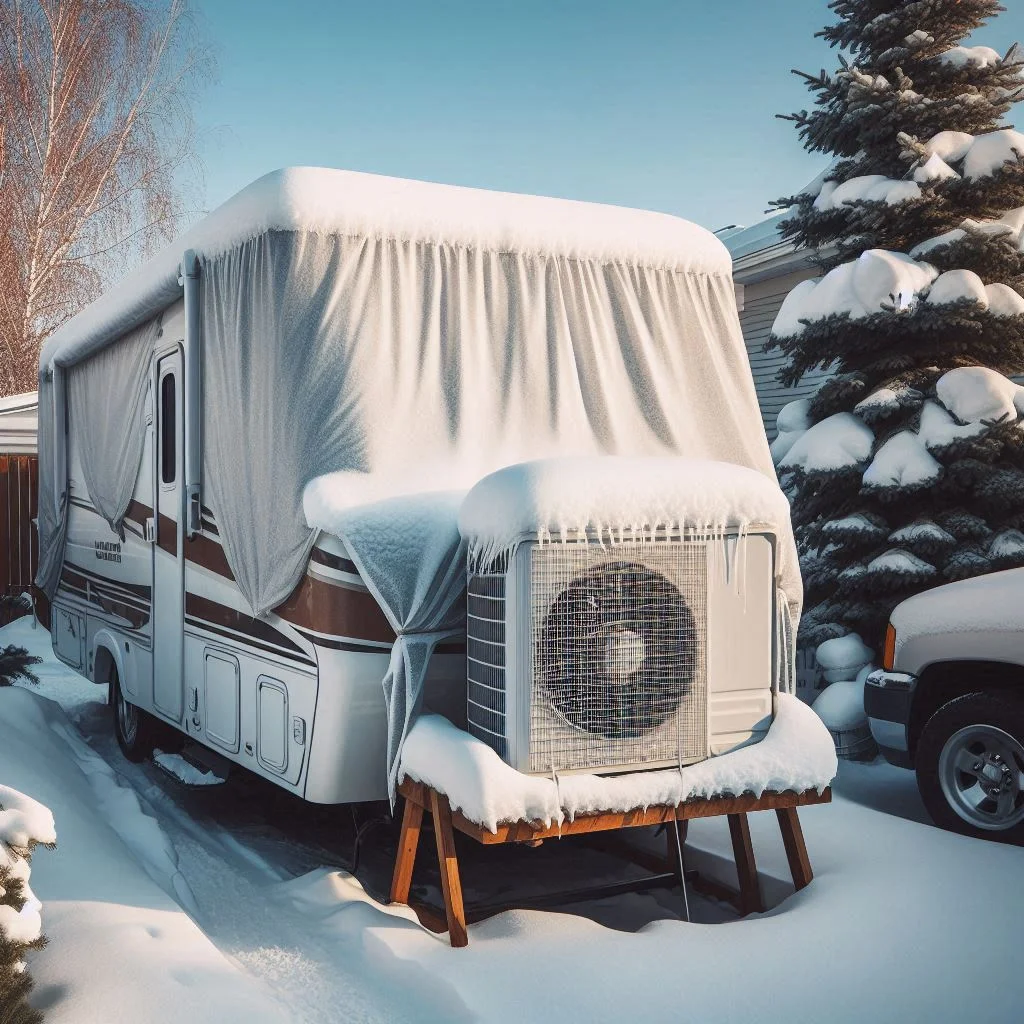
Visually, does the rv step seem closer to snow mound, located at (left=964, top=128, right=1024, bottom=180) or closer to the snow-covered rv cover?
the snow-covered rv cover

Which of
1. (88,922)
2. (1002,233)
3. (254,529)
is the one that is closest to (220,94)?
(1002,233)

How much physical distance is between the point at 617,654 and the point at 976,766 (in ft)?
7.49

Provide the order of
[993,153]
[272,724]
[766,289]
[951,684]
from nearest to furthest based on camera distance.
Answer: [272,724], [951,684], [993,153], [766,289]

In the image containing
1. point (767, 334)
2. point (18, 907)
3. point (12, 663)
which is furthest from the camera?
point (767, 334)

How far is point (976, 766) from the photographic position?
5141mm

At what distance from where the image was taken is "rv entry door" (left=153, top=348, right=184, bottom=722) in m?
5.54

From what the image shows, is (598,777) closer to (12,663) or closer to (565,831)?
(565,831)

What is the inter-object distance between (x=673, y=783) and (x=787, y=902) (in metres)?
0.71

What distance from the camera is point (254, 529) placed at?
184 inches

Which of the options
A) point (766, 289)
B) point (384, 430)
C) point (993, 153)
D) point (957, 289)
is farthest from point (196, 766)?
point (766, 289)

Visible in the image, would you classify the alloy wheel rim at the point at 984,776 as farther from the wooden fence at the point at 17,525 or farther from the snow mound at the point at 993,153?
the wooden fence at the point at 17,525

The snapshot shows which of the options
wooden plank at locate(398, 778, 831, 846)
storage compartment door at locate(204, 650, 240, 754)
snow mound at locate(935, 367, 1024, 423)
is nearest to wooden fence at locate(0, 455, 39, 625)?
storage compartment door at locate(204, 650, 240, 754)

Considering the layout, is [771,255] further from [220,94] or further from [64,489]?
[220,94]

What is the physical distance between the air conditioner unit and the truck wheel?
151cm
